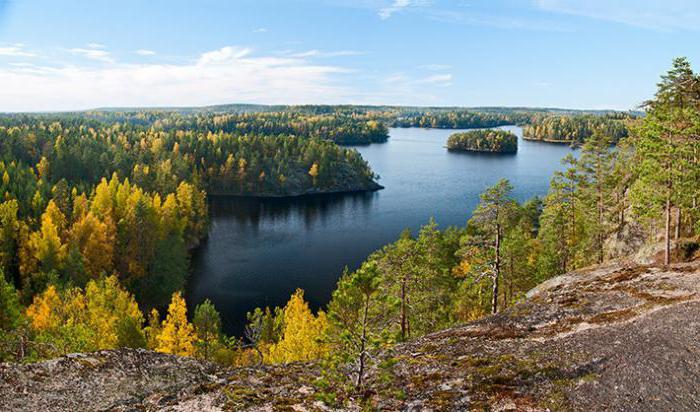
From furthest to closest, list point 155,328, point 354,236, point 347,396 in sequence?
1. point 354,236
2. point 155,328
3. point 347,396

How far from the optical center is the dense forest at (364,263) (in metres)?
24.3

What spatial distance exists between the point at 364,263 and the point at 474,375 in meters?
6.71

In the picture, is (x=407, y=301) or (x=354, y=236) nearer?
(x=407, y=301)

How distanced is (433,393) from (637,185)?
2563 cm

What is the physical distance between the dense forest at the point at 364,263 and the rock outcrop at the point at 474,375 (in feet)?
7.15

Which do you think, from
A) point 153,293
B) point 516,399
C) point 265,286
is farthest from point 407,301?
point 153,293

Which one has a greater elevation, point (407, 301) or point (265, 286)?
point (407, 301)

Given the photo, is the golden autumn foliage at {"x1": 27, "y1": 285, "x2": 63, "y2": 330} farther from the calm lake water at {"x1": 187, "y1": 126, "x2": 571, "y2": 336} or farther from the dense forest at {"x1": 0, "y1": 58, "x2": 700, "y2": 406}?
the calm lake water at {"x1": 187, "y1": 126, "x2": 571, "y2": 336}

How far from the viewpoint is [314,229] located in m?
100

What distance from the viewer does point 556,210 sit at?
1590 inches

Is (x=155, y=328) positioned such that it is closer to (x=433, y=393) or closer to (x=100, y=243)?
(x=100, y=243)

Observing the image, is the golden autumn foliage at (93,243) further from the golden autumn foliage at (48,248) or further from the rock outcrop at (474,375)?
the rock outcrop at (474,375)

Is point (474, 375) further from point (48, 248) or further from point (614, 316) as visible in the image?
point (48, 248)

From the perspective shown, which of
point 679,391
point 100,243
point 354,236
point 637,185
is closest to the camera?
point 679,391
